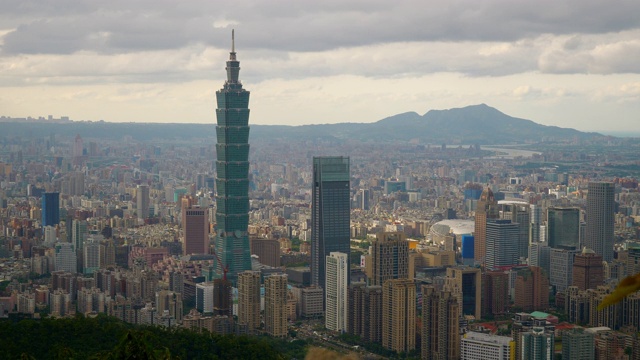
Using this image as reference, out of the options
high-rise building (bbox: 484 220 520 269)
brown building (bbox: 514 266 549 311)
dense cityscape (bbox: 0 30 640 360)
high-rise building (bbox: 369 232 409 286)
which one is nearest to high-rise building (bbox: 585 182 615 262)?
dense cityscape (bbox: 0 30 640 360)

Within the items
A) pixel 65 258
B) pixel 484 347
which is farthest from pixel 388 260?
pixel 65 258

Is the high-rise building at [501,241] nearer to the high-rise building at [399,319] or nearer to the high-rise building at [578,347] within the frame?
the high-rise building at [399,319]

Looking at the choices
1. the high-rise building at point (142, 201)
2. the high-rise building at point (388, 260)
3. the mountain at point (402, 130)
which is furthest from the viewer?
the mountain at point (402, 130)

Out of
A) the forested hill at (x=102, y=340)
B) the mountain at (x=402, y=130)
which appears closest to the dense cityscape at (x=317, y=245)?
the mountain at (x=402, y=130)

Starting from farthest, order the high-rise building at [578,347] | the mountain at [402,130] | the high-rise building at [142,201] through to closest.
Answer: the mountain at [402,130] → the high-rise building at [142,201] → the high-rise building at [578,347]

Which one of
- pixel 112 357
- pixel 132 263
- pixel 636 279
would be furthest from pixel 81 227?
pixel 636 279

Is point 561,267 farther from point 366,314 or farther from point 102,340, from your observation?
point 102,340

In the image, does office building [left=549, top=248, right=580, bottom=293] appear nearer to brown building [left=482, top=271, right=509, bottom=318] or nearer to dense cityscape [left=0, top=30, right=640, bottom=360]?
dense cityscape [left=0, top=30, right=640, bottom=360]
